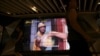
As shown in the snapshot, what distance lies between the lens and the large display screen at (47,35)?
8.59 meters

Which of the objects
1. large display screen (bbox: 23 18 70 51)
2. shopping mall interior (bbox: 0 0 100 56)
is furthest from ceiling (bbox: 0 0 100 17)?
large display screen (bbox: 23 18 70 51)

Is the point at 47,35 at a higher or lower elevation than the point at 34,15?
lower

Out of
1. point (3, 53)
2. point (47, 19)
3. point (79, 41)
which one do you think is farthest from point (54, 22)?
point (79, 41)

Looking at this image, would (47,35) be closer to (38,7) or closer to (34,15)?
(34,15)

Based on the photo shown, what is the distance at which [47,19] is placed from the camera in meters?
9.07

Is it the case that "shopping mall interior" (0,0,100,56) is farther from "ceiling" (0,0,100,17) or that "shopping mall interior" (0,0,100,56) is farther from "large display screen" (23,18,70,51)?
"large display screen" (23,18,70,51)

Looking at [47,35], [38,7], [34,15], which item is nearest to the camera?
[38,7]

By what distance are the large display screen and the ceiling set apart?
1.44ft

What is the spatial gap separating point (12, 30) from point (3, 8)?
145 cm

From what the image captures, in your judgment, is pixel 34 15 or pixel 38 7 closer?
pixel 38 7

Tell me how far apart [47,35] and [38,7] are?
1467 mm

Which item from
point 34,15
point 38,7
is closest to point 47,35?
point 34,15

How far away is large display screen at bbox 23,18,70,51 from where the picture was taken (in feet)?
28.2

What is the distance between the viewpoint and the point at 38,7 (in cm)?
804
